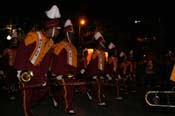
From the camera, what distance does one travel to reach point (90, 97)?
14.7m

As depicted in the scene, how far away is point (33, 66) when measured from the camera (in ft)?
24.4

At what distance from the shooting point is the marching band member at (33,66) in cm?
721

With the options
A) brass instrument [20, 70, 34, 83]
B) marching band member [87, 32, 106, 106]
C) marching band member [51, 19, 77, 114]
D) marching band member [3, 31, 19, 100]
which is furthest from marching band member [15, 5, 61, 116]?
marching band member [3, 31, 19, 100]

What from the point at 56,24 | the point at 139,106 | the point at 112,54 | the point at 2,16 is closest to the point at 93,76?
the point at 139,106

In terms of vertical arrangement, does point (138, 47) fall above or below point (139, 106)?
above

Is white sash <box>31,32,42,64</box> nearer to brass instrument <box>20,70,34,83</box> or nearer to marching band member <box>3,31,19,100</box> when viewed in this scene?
brass instrument <box>20,70,34,83</box>

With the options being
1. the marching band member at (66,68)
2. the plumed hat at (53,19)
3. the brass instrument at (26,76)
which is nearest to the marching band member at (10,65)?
the marching band member at (66,68)

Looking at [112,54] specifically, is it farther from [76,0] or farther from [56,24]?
[76,0]

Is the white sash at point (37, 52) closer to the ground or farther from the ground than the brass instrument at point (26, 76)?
farther from the ground

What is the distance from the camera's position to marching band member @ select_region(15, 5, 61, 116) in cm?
721

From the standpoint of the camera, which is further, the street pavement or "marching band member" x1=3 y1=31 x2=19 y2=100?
"marching band member" x1=3 y1=31 x2=19 y2=100

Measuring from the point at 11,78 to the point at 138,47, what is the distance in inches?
995

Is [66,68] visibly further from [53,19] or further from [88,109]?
[53,19]

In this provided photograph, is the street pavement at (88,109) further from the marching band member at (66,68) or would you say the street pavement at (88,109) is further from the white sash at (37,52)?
the white sash at (37,52)
